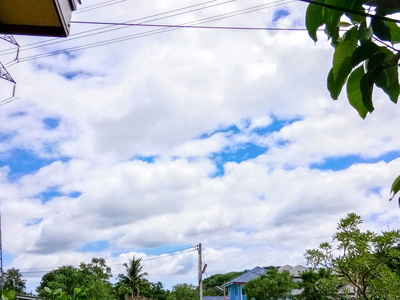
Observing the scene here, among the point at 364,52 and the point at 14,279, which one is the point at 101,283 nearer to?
the point at 14,279

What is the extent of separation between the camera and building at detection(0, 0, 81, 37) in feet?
3.68

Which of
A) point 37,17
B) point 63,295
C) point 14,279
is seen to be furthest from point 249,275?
point 37,17

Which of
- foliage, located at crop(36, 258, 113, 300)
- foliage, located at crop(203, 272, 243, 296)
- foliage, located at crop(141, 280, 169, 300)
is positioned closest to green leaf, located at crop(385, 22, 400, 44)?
foliage, located at crop(36, 258, 113, 300)

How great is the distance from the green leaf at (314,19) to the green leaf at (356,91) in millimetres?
80

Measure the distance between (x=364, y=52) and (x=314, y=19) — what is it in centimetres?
7

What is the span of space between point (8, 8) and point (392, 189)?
3.64 ft

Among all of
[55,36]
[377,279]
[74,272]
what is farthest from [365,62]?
[74,272]

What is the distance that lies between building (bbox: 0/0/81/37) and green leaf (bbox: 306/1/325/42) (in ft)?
2.69

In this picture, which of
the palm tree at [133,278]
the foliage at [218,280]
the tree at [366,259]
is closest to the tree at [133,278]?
the palm tree at [133,278]

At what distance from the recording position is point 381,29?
460mm

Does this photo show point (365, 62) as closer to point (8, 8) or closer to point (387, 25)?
point (387, 25)

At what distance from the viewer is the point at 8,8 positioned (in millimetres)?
1168

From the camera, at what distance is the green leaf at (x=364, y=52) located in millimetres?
467

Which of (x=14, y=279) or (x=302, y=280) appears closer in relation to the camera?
(x=302, y=280)
